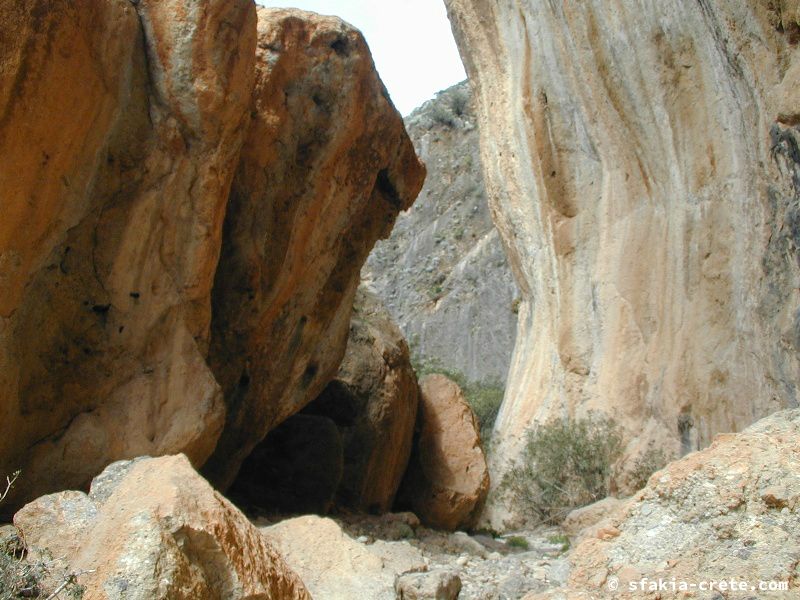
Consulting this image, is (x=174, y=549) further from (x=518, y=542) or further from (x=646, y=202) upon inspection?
(x=646, y=202)

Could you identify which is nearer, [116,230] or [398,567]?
[398,567]

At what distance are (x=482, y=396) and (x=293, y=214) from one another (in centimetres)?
1924

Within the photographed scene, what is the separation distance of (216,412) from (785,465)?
6.07 m

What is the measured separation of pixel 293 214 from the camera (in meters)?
10.4

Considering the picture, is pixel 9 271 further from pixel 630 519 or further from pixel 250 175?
pixel 630 519

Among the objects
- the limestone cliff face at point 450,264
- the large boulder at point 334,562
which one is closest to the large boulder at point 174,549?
the large boulder at point 334,562

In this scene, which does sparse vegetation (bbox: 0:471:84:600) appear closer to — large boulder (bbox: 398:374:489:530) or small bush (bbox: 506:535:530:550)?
small bush (bbox: 506:535:530:550)

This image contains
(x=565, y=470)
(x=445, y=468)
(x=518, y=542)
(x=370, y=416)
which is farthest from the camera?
(x=565, y=470)

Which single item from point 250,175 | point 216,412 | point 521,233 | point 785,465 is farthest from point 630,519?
point 521,233

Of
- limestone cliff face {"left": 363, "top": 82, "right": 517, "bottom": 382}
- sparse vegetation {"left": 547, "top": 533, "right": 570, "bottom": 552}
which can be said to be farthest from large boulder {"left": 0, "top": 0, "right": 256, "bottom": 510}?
limestone cliff face {"left": 363, "top": 82, "right": 517, "bottom": 382}

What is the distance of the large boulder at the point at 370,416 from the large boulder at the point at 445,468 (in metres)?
0.43

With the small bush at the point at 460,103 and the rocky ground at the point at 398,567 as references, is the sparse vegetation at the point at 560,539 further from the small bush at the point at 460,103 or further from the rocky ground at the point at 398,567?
the small bush at the point at 460,103

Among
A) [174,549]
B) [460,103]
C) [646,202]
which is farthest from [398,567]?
[460,103]

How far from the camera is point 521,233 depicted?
62.6ft
